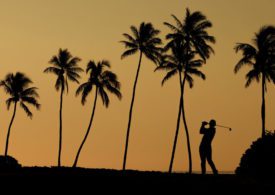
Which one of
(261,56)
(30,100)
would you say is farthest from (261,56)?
(30,100)

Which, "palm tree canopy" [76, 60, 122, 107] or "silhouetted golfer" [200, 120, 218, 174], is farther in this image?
"palm tree canopy" [76, 60, 122, 107]

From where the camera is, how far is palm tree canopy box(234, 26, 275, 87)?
60.7 m

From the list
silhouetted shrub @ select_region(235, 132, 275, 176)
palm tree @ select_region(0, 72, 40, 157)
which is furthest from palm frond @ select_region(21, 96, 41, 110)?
silhouetted shrub @ select_region(235, 132, 275, 176)

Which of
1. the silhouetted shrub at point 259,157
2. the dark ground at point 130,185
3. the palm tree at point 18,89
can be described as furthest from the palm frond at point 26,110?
the dark ground at point 130,185

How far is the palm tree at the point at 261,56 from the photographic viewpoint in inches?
2388

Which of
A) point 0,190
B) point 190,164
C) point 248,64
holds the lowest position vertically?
A: point 0,190

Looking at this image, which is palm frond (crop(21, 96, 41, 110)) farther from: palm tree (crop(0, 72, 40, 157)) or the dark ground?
the dark ground

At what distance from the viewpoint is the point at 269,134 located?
53.4m

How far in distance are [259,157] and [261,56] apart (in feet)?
52.2

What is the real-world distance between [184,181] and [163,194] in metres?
3.21

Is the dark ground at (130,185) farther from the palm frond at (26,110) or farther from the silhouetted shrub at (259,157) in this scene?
the palm frond at (26,110)

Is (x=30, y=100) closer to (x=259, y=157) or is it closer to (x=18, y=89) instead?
(x=18, y=89)

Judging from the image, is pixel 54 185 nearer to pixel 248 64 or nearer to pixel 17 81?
pixel 248 64

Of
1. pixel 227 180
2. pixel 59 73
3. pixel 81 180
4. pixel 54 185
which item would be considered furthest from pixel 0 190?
pixel 59 73
